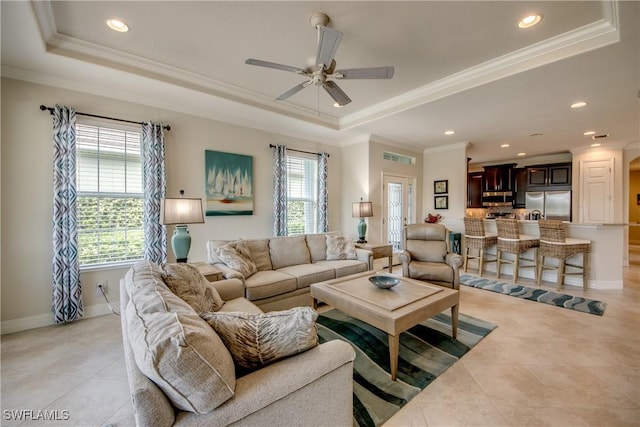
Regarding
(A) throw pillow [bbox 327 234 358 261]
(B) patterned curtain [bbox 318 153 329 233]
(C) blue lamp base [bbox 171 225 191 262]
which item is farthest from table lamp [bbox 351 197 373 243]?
(C) blue lamp base [bbox 171 225 191 262]

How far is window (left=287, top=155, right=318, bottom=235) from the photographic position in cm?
514

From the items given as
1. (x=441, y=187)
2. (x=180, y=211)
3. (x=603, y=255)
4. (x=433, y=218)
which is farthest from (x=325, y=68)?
(x=603, y=255)

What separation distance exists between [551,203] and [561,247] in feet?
12.8

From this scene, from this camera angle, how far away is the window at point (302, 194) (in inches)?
202

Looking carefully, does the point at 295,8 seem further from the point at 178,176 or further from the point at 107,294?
the point at 107,294

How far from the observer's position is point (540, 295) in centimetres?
401

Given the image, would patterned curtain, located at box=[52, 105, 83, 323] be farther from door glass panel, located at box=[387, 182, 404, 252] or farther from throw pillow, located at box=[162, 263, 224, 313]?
door glass panel, located at box=[387, 182, 404, 252]

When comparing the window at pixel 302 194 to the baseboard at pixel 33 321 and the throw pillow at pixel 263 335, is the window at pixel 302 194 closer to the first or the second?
the baseboard at pixel 33 321

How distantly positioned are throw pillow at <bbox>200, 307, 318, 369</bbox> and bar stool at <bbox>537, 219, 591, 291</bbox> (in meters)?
4.77

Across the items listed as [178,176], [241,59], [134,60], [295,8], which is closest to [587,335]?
[295,8]

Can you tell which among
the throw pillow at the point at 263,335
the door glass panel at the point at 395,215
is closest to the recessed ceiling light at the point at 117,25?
the throw pillow at the point at 263,335

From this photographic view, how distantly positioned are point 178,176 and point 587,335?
17.3 ft

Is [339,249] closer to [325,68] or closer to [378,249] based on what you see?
[378,249]

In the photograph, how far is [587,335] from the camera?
280cm
